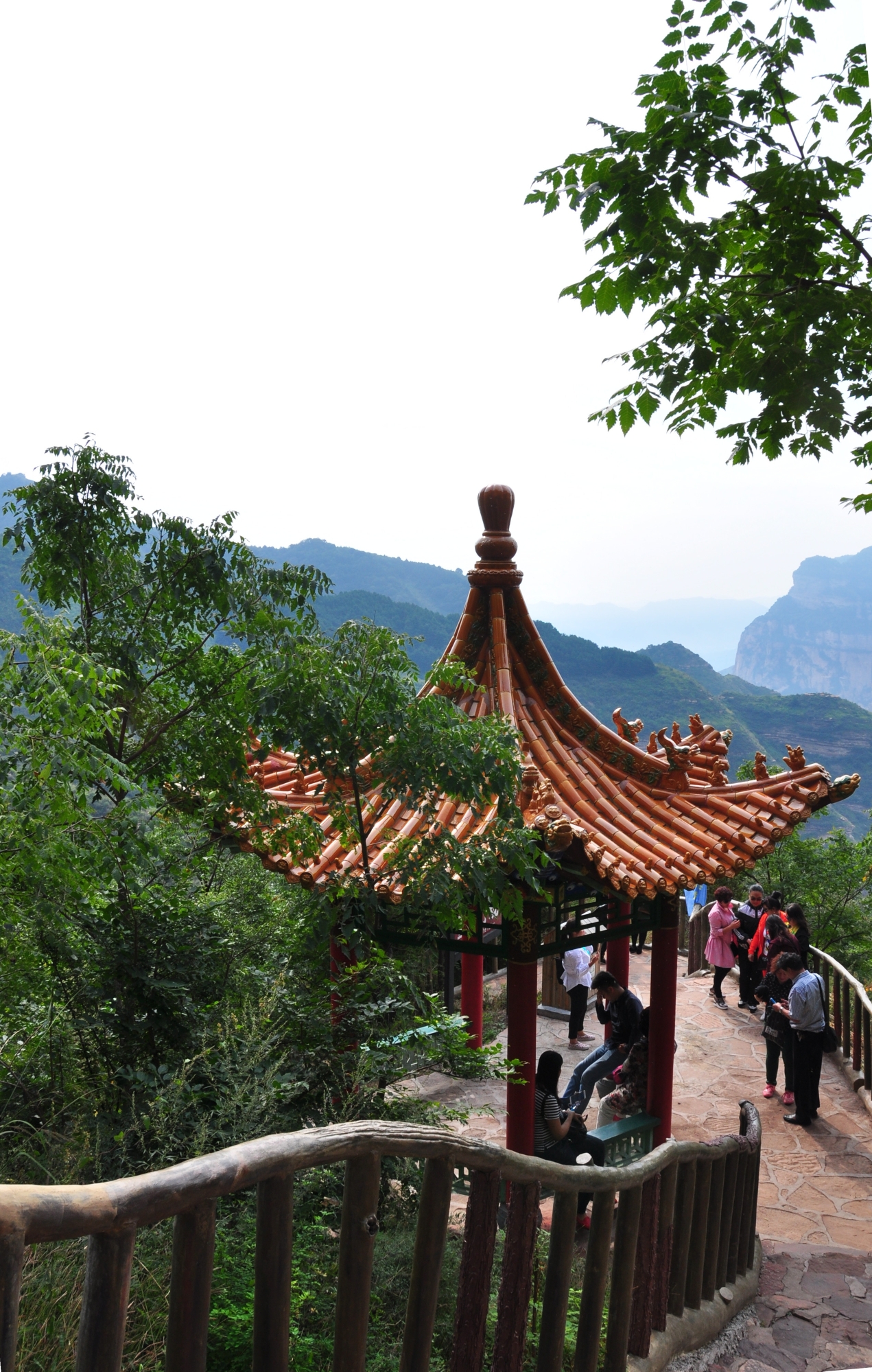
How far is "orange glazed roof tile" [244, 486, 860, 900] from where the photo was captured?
4.59 metres

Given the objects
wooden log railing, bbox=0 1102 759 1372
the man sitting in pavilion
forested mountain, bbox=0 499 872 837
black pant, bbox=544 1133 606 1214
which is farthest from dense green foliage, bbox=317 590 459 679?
wooden log railing, bbox=0 1102 759 1372

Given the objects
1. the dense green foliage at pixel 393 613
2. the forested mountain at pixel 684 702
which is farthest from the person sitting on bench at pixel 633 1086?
the forested mountain at pixel 684 702

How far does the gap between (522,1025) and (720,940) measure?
497cm

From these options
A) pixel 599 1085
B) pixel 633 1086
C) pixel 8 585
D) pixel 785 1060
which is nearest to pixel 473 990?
pixel 599 1085

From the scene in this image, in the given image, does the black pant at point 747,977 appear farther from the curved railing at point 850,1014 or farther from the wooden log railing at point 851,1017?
the wooden log railing at point 851,1017

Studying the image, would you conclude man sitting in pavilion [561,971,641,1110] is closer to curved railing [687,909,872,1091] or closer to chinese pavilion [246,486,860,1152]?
chinese pavilion [246,486,860,1152]

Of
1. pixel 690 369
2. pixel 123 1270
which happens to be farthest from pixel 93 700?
pixel 690 369

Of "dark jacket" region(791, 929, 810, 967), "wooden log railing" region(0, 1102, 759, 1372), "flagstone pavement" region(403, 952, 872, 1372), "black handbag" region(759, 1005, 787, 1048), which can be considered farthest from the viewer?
"dark jacket" region(791, 929, 810, 967)

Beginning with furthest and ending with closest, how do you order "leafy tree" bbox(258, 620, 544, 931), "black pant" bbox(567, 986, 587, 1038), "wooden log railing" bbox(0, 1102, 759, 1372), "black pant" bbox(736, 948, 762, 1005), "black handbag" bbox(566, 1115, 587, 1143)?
"black pant" bbox(736, 948, 762, 1005) → "black pant" bbox(567, 986, 587, 1038) → "black handbag" bbox(566, 1115, 587, 1143) → "leafy tree" bbox(258, 620, 544, 931) → "wooden log railing" bbox(0, 1102, 759, 1372)

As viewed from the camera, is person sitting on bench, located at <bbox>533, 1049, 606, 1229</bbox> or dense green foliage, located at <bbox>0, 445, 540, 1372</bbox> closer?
dense green foliage, located at <bbox>0, 445, 540, 1372</bbox>

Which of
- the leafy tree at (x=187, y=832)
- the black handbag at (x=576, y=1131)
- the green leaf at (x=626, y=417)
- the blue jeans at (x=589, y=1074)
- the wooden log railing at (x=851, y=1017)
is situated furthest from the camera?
the wooden log railing at (x=851, y=1017)

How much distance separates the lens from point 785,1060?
23.1ft

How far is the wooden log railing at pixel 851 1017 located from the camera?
7.35 metres

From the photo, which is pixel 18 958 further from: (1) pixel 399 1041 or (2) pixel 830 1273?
(2) pixel 830 1273
